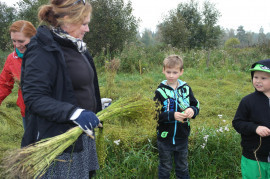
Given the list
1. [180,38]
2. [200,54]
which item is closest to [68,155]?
[200,54]

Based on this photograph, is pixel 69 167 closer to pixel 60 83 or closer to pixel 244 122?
pixel 60 83

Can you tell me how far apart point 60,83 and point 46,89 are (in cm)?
11

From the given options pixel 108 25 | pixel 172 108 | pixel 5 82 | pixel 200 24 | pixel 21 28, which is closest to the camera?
pixel 172 108

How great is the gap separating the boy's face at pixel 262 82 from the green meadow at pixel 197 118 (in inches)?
43.7

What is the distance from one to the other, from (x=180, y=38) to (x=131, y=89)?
12008 millimetres

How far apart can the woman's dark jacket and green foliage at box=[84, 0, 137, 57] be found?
32.1ft

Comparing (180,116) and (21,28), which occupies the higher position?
(21,28)

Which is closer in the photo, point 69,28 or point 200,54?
point 69,28

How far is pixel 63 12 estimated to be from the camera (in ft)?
4.92

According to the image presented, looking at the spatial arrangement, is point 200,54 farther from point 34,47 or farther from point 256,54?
point 34,47

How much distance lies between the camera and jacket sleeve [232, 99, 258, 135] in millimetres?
2123

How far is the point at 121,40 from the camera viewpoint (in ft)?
39.5

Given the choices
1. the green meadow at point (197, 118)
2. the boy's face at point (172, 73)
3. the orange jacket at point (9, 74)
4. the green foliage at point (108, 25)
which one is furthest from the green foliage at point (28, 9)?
the boy's face at point (172, 73)

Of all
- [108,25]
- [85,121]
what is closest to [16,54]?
[85,121]
